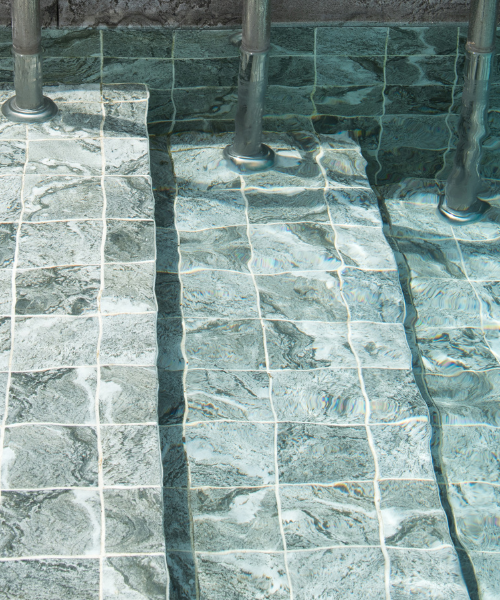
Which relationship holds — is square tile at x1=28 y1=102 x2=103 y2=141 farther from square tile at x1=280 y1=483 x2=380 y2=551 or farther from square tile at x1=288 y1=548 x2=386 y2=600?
square tile at x1=288 y1=548 x2=386 y2=600

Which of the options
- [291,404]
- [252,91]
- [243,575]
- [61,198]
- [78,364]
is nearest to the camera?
[243,575]

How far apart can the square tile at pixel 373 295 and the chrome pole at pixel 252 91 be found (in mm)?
445

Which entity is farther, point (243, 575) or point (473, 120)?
point (473, 120)

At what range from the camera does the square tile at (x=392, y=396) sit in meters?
1.44

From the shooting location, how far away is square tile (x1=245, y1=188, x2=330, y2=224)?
71.8 inches

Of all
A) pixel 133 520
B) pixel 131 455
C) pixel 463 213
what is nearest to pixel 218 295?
pixel 131 455

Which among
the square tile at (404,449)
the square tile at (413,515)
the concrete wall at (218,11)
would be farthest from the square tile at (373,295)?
the concrete wall at (218,11)

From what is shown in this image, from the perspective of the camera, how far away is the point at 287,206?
6.09 feet

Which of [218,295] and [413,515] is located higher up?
[218,295]

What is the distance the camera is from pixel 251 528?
126 cm

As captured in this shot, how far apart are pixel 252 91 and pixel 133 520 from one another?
1109 millimetres

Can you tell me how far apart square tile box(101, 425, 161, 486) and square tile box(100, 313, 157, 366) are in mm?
139

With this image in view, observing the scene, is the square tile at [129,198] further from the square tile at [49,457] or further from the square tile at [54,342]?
the square tile at [49,457]

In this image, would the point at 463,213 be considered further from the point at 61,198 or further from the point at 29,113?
the point at 29,113
